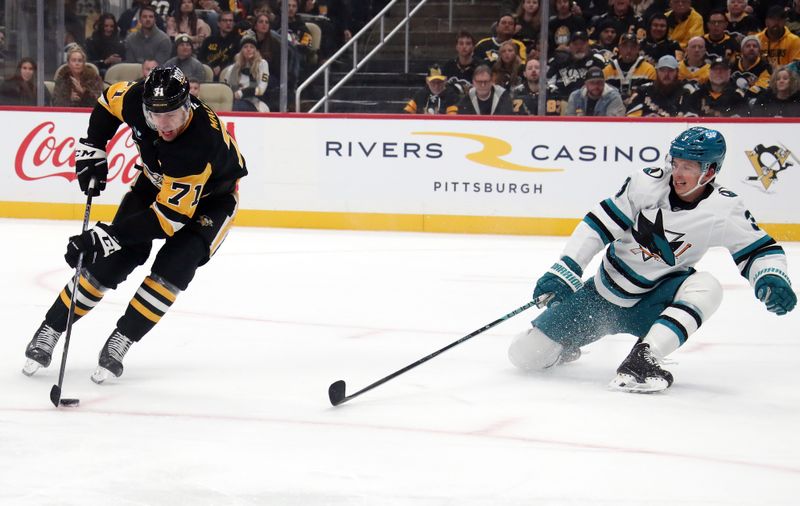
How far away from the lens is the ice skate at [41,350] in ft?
10.5

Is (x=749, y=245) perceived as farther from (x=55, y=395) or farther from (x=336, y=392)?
(x=55, y=395)

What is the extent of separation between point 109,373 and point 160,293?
28 centimetres

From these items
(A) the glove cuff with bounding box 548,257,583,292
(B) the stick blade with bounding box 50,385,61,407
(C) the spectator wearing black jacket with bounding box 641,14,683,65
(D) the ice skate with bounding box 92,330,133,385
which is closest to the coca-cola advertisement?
(C) the spectator wearing black jacket with bounding box 641,14,683,65

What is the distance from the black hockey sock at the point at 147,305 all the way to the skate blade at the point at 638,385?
1.35 meters

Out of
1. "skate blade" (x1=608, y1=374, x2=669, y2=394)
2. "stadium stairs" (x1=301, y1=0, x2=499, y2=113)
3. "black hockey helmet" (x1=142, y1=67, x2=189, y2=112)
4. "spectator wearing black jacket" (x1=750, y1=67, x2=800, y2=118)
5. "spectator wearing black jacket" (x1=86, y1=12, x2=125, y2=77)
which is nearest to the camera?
"black hockey helmet" (x1=142, y1=67, x2=189, y2=112)

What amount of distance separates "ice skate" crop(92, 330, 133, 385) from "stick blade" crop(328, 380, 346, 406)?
0.69 m

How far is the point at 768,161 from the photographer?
725cm

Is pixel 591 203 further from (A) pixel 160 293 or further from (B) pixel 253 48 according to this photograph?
(A) pixel 160 293

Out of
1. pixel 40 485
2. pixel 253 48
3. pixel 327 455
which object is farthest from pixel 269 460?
pixel 253 48

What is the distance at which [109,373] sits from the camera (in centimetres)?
313

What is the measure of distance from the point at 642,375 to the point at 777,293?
448 millimetres

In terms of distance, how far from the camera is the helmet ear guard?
3014mm

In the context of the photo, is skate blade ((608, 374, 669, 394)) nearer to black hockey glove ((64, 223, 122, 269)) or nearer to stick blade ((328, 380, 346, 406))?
stick blade ((328, 380, 346, 406))

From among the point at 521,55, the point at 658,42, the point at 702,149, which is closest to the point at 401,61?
the point at 521,55
